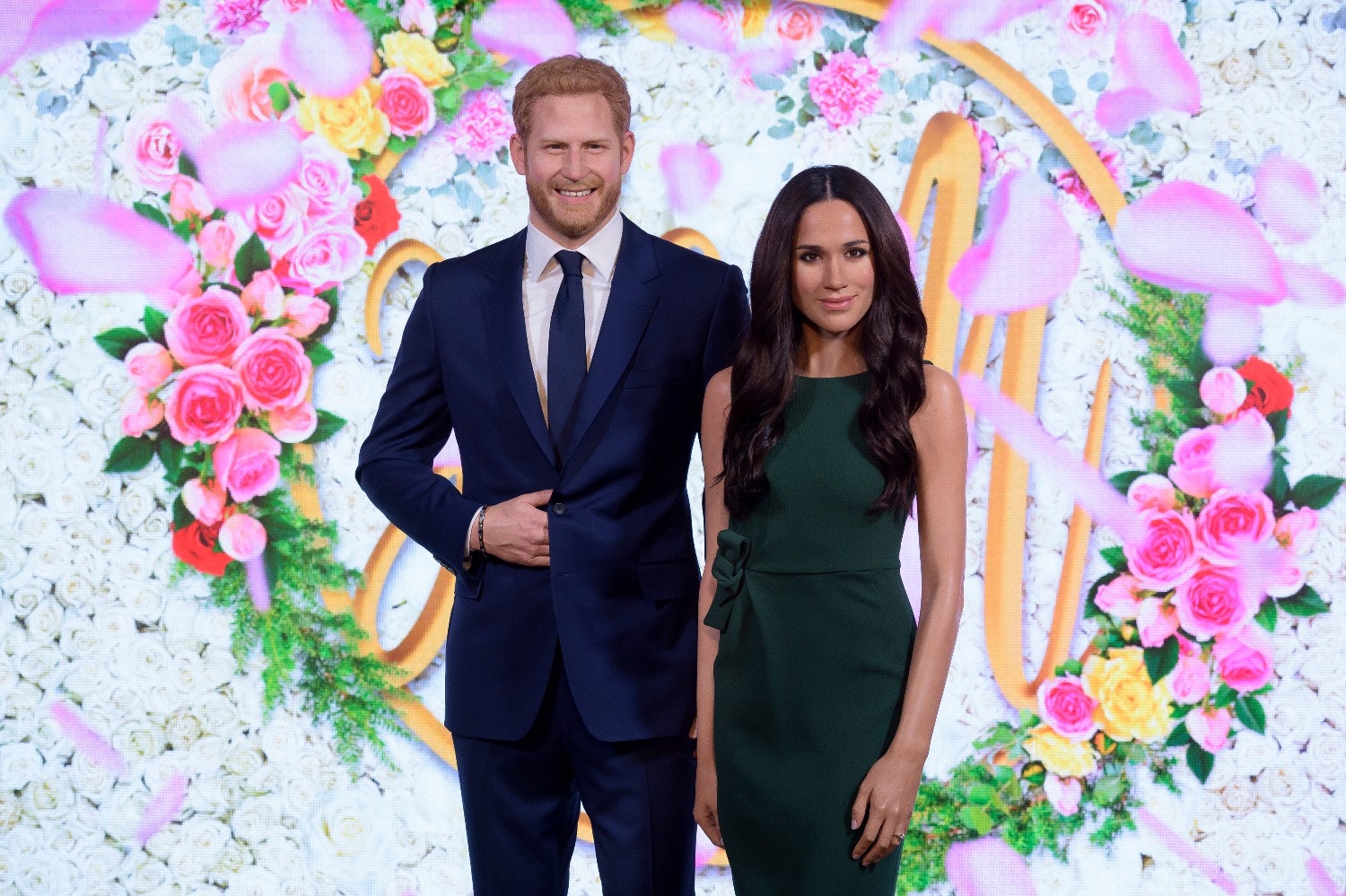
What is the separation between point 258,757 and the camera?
2865 millimetres

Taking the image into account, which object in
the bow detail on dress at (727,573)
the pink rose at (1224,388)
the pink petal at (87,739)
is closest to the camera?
the bow detail on dress at (727,573)

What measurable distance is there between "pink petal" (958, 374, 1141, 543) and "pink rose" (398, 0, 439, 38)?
4.74 feet

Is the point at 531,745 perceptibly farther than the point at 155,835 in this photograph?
No

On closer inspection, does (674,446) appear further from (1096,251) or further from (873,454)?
(1096,251)

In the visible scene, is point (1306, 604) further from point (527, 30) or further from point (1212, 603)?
point (527, 30)

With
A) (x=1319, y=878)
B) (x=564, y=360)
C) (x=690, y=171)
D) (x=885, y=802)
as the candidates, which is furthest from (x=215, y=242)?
(x=1319, y=878)

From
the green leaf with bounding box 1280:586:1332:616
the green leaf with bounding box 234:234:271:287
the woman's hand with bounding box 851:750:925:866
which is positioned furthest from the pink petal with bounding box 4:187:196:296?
the green leaf with bounding box 1280:586:1332:616

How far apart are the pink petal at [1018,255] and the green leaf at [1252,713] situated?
1004 millimetres

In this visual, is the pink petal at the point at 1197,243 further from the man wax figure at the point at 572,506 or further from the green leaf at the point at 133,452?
the green leaf at the point at 133,452

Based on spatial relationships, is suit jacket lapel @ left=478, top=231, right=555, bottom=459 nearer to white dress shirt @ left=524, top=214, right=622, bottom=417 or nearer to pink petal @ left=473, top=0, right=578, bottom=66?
white dress shirt @ left=524, top=214, right=622, bottom=417

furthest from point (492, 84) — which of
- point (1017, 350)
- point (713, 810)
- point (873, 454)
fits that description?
point (713, 810)

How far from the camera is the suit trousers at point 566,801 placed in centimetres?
183

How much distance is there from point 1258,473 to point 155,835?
8.68 ft

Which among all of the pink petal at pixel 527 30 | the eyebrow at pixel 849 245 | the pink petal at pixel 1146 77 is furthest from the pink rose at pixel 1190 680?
the pink petal at pixel 527 30
